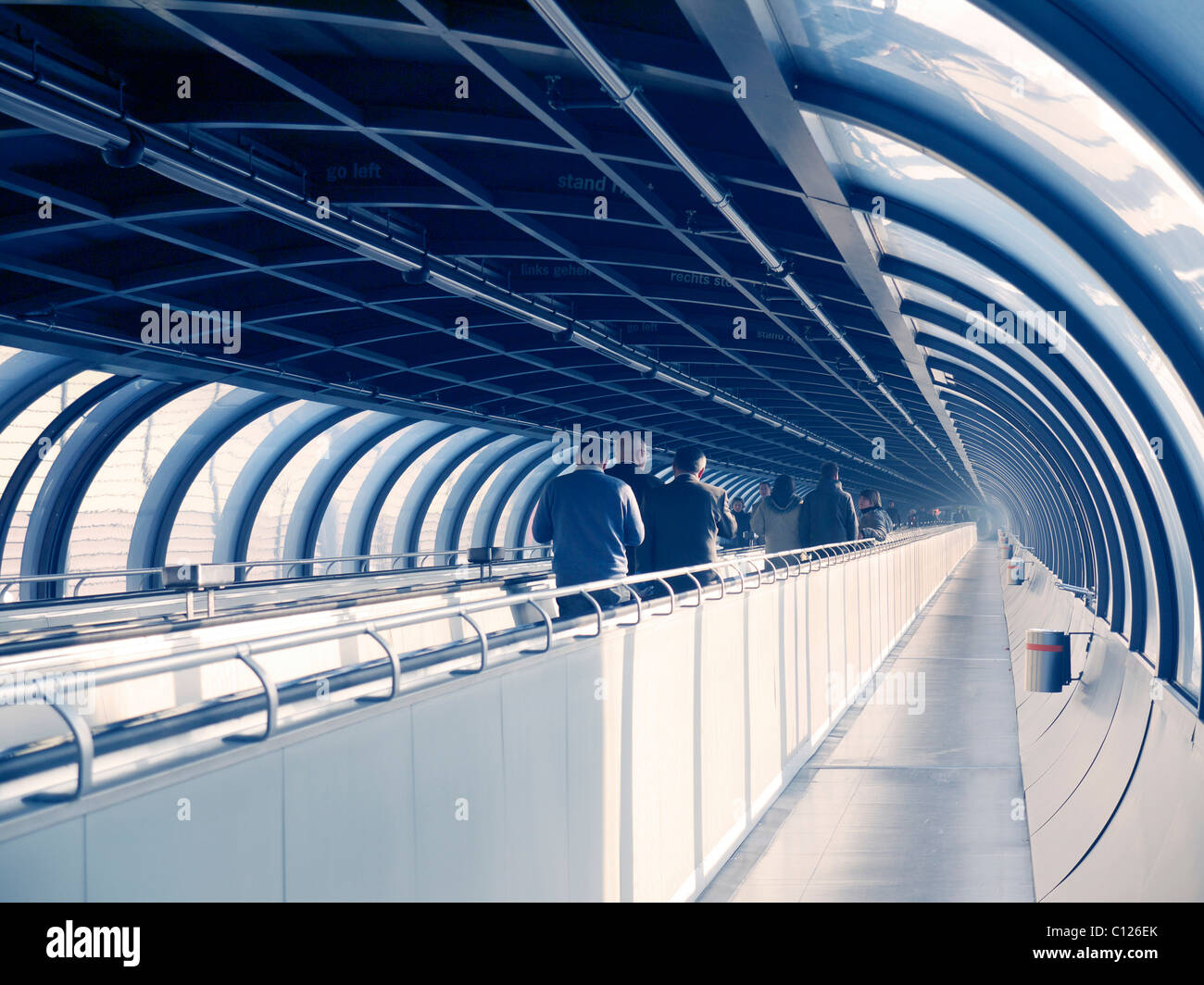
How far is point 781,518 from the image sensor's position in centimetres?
1270

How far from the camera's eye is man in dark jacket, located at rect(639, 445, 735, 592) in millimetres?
8281

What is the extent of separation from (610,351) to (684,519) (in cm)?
1009

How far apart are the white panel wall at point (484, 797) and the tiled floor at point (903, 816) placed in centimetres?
37

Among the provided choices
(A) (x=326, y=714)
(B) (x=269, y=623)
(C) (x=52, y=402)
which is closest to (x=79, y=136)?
(B) (x=269, y=623)

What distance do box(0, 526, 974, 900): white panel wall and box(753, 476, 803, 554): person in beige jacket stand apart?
4.79 metres

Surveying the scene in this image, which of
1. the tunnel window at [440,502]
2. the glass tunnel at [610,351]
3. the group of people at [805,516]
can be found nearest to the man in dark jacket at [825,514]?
the group of people at [805,516]

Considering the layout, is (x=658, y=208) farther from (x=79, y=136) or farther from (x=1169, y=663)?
(x=1169, y=663)

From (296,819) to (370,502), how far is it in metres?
25.3

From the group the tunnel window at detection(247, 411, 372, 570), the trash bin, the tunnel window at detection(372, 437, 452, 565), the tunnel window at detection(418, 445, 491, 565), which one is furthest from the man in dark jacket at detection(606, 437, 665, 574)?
the tunnel window at detection(418, 445, 491, 565)

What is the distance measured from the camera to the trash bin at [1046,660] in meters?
9.38

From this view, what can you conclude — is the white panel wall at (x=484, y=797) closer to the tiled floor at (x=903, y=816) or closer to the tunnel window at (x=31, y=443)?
the tiled floor at (x=903, y=816)

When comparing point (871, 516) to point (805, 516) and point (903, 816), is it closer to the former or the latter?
point (805, 516)
